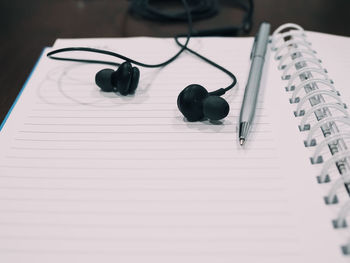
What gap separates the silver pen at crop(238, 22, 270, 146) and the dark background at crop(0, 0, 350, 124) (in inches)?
4.1

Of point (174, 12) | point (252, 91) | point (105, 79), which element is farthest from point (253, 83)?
point (174, 12)

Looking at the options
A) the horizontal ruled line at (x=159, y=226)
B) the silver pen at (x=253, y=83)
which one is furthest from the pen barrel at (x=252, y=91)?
the horizontal ruled line at (x=159, y=226)

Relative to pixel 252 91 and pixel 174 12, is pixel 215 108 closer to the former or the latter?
pixel 252 91

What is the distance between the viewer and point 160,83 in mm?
587

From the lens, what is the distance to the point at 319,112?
0.50m

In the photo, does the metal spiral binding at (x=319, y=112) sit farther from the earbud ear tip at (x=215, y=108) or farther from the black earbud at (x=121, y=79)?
the black earbud at (x=121, y=79)

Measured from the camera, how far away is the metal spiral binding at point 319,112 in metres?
0.40

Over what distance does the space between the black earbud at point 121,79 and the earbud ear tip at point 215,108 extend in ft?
0.42

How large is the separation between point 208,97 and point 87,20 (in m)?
0.46

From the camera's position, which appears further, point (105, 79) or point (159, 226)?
point (105, 79)

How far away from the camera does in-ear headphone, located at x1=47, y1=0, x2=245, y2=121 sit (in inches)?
19.1

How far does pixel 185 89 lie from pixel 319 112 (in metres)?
0.19

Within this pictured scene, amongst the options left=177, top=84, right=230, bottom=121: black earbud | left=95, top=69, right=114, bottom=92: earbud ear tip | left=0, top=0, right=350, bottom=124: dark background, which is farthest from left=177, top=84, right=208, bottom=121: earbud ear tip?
left=0, top=0, right=350, bottom=124: dark background

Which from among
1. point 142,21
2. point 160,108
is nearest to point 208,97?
point 160,108
